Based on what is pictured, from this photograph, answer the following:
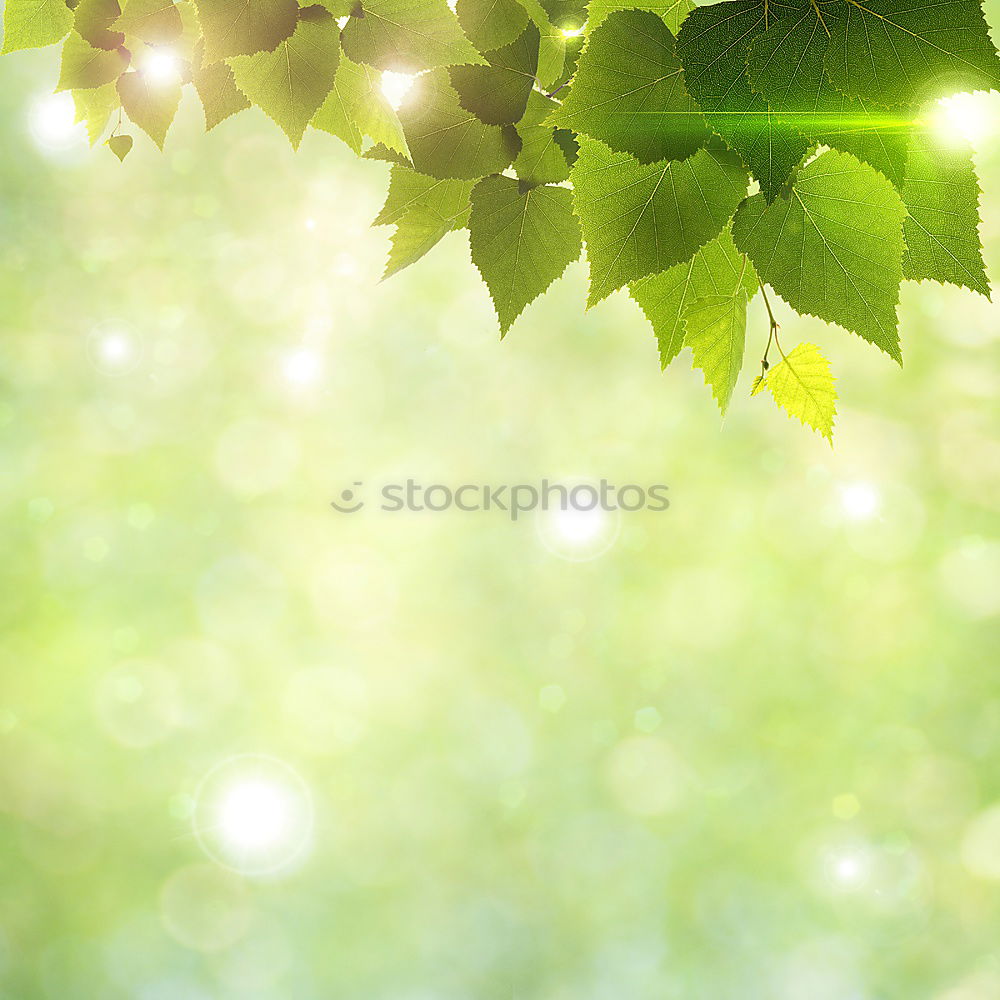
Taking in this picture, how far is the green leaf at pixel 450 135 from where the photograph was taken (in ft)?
1.46

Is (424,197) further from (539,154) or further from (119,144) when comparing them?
(119,144)

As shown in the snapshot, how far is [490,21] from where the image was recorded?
1.44ft

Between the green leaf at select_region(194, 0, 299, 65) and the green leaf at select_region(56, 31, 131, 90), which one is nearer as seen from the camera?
the green leaf at select_region(194, 0, 299, 65)

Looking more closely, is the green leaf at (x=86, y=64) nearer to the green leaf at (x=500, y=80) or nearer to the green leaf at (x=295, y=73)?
the green leaf at (x=295, y=73)

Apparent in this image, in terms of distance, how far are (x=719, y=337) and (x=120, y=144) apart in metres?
0.43

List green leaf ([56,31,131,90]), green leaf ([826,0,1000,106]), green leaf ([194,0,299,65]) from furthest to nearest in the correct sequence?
green leaf ([56,31,131,90]) < green leaf ([194,0,299,65]) < green leaf ([826,0,1000,106])

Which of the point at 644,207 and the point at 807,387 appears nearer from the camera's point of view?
the point at 644,207

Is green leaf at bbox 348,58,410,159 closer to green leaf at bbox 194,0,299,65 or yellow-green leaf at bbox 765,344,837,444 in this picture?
green leaf at bbox 194,0,299,65

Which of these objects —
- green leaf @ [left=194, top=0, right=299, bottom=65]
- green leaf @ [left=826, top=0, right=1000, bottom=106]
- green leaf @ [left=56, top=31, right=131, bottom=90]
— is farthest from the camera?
green leaf @ [left=56, top=31, right=131, bottom=90]

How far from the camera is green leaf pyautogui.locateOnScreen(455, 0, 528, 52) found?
439 millimetres

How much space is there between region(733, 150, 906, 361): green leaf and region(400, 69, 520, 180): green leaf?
14 cm

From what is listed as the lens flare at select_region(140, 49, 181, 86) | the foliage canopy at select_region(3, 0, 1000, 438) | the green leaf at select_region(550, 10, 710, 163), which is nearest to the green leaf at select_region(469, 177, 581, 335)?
the foliage canopy at select_region(3, 0, 1000, 438)

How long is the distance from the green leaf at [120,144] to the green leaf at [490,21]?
27cm

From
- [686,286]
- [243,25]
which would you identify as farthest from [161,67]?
[686,286]
